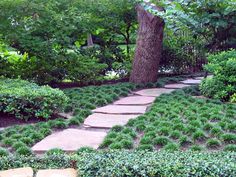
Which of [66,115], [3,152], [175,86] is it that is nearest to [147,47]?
[175,86]

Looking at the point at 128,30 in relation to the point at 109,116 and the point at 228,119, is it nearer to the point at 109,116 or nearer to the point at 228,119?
the point at 109,116

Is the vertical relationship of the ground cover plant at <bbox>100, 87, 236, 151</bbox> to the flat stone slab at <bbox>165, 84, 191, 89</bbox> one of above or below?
below

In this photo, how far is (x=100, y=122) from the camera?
4293mm

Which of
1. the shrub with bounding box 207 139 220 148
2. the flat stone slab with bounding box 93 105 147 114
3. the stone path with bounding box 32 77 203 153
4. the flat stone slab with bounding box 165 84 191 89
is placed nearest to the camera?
the shrub with bounding box 207 139 220 148

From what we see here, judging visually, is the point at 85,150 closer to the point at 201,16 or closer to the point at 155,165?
the point at 155,165

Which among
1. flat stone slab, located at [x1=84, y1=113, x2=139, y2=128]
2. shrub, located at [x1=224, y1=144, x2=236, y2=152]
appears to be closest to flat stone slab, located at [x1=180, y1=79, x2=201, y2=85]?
flat stone slab, located at [x1=84, y1=113, x2=139, y2=128]

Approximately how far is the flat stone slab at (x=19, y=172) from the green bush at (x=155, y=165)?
0.38 m

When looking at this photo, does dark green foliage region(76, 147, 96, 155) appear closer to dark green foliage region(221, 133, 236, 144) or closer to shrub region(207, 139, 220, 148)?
shrub region(207, 139, 220, 148)

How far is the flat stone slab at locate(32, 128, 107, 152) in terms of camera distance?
3.42 meters

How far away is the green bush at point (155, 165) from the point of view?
8.18 feet

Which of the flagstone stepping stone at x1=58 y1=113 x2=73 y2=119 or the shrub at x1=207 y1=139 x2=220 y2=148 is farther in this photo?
the flagstone stepping stone at x1=58 y1=113 x2=73 y2=119

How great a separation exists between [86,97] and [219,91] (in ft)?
6.33

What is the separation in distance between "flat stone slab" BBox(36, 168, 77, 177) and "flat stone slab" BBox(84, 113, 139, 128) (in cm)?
131

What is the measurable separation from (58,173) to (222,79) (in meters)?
3.34
